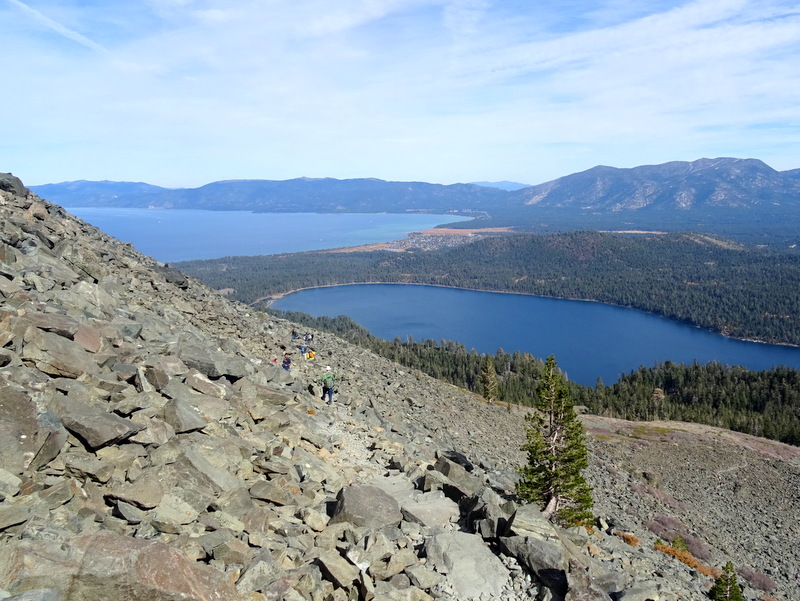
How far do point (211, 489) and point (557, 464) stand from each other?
2004cm

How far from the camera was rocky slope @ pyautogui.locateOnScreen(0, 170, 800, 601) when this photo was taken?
11.3 meters

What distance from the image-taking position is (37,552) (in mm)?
10156

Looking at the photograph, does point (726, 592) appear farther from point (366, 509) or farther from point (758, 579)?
point (366, 509)

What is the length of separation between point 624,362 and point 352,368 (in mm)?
158155

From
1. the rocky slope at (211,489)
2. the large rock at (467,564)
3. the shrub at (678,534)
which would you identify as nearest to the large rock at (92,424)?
the rocky slope at (211,489)

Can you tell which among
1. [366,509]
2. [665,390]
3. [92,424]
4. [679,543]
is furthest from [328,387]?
[665,390]

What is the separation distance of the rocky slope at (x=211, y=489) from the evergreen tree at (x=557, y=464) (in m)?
1.55

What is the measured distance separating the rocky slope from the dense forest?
67941 millimetres

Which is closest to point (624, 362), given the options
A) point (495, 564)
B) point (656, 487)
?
point (656, 487)

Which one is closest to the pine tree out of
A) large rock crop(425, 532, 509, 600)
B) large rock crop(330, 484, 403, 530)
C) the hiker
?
large rock crop(425, 532, 509, 600)

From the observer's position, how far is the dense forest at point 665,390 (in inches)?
4055

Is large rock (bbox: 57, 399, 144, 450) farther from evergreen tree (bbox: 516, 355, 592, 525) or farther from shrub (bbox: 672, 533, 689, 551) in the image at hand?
shrub (bbox: 672, 533, 689, 551)

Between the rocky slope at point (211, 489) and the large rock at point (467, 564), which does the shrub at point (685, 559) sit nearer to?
the rocky slope at point (211, 489)

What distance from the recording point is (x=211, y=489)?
15.2 metres
